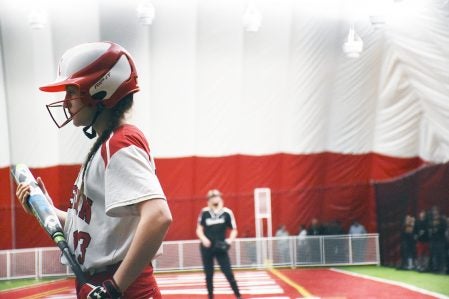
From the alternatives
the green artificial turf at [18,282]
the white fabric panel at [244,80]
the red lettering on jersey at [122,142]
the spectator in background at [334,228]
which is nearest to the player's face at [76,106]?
the red lettering on jersey at [122,142]

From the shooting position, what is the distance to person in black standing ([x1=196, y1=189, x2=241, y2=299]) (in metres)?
6.70

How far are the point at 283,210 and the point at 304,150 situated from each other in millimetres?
1140

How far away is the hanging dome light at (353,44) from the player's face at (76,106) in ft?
27.2

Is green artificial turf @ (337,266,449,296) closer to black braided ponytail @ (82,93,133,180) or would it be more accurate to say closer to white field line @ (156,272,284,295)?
white field line @ (156,272,284,295)

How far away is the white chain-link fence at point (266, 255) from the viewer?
10.7 m

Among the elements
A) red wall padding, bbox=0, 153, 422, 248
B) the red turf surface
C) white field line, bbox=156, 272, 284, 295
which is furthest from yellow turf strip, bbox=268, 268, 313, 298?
red wall padding, bbox=0, 153, 422, 248

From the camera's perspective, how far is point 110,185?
1.74 metres

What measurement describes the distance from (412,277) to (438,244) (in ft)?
1.87

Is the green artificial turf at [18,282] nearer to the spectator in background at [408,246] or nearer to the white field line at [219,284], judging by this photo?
the white field line at [219,284]

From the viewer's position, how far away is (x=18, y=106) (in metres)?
10.5

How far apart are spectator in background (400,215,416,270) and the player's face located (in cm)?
1025

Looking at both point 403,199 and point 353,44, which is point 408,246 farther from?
point 353,44

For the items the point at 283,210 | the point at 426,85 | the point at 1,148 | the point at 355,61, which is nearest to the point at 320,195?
the point at 283,210

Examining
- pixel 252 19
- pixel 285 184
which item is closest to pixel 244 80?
pixel 252 19
